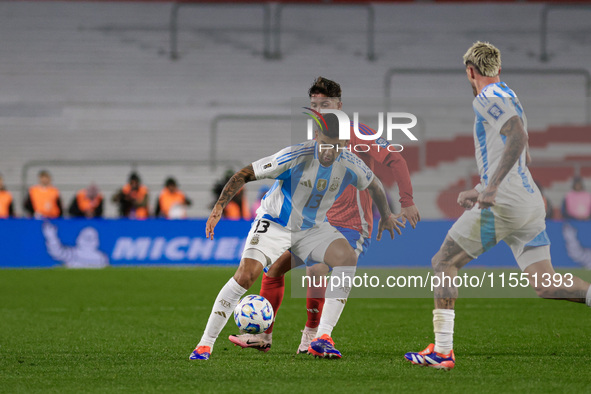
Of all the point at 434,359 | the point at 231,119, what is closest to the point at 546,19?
the point at 231,119

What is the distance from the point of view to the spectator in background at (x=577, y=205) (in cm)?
1739

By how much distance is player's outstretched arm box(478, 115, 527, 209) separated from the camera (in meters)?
5.59

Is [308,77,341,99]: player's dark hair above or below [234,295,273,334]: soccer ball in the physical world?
above

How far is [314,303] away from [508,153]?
2.23 metres

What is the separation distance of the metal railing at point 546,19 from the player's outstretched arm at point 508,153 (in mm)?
19177

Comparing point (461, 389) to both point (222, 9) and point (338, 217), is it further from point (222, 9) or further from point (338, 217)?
point (222, 9)

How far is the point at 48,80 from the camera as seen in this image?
75.9 ft

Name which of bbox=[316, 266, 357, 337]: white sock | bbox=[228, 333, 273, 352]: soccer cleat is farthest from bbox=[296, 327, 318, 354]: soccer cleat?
bbox=[316, 266, 357, 337]: white sock

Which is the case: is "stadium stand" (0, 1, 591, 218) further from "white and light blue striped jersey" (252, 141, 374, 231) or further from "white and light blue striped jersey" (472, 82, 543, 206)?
"white and light blue striped jersey" (472, 82, 543, 206)

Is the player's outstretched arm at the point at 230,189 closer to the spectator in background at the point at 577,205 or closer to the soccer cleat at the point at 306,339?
the soccer cleat at the point at 306,339

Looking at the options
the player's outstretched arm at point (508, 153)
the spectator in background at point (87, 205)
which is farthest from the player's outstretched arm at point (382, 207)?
the spectator in background at point (87, 205)

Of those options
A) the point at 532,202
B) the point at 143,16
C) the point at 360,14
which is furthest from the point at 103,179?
the point at 532,202

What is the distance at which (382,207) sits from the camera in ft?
22.3

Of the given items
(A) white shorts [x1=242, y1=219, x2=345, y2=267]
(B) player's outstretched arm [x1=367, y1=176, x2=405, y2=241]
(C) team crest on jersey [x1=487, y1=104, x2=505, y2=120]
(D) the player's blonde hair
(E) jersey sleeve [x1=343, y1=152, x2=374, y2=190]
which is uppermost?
(D) the player's blonde hair
